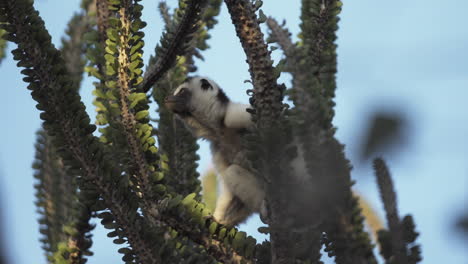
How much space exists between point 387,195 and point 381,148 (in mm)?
1017

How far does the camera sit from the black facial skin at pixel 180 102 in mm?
5027

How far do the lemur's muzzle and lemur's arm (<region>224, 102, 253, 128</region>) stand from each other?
0.41 meters

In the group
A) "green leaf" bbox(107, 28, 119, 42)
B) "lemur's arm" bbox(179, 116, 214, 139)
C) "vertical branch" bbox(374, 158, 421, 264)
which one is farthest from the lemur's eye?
"vertical branch" bbox(374, 158, 421, 264)

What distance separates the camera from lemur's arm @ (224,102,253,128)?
545 centimetres

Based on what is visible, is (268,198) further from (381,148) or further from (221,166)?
(221,166)

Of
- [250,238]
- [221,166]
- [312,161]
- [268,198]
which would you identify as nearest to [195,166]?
[221,166]

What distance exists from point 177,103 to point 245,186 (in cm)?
96

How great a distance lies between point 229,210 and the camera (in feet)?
18.5

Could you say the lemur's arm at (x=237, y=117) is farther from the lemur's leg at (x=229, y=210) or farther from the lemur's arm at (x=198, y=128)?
the lemur's leg at (x=229, y=210)

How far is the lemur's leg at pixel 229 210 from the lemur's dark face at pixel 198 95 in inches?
34.6

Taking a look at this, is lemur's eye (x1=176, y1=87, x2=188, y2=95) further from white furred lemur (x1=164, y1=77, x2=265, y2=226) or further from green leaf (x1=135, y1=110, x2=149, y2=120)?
green leaf (x1=135, y1=110, x2=149, y2=120)

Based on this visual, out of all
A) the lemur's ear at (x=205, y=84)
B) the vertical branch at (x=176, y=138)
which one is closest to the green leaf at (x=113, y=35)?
the vertical branch at (x=176, y=138)

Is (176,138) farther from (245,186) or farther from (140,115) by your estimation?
(140,115)

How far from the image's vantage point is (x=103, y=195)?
310 centimetres
